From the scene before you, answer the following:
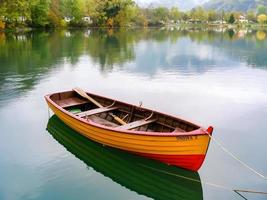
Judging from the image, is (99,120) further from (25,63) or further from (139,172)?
(25,63)

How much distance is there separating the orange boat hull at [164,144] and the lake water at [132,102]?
0.59m

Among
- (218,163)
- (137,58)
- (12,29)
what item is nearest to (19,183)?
(218,163)

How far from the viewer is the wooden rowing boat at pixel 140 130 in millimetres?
13633

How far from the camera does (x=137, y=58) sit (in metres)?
50.2

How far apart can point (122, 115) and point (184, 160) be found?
5532 millimetres

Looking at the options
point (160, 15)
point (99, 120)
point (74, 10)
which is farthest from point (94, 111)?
point (160, 15)

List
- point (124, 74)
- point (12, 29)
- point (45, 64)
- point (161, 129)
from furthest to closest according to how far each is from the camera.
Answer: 1. point (12, 29)
2. point (45, 64)
3. point (124, 74)
4. point (161, 129)

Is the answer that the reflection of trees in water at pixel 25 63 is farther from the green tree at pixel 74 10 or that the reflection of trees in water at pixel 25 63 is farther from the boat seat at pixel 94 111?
the green tree at pixel 74 10

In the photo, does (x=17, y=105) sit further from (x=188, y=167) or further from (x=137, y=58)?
(x=137, y=58)

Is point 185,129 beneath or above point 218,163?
above

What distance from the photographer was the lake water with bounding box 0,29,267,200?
1391 centimetres

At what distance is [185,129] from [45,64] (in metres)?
30.6

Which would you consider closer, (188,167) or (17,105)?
(188,167)

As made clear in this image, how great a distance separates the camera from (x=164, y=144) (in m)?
14.0
